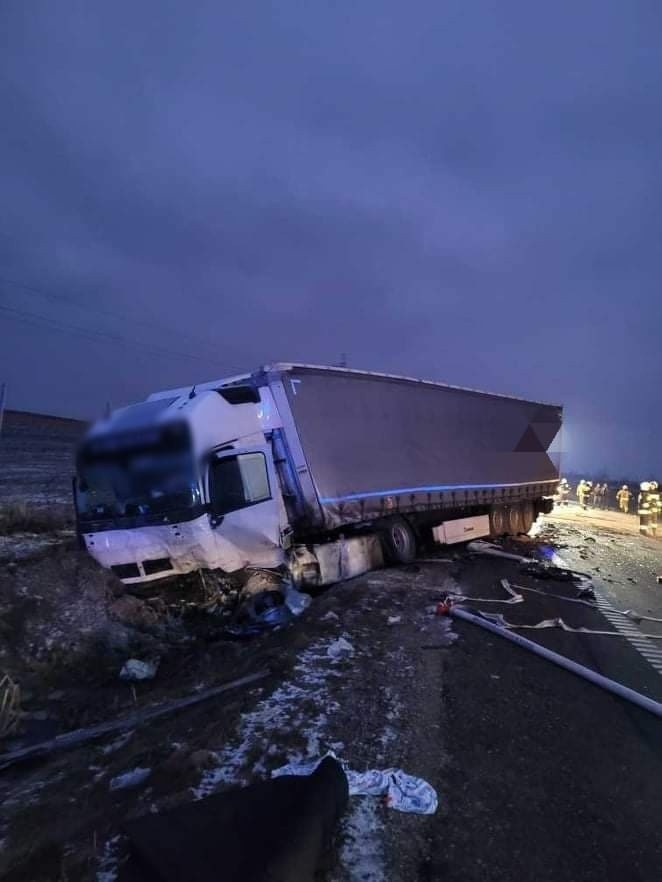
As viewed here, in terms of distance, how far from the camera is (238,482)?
7484 millimetres

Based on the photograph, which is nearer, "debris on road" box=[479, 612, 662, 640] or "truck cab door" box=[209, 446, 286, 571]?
"debris on road" box=[479, 612, 662, 640]

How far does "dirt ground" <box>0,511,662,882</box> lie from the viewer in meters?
2.76

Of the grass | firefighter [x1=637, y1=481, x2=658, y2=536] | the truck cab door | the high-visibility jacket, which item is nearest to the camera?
the truck cab door

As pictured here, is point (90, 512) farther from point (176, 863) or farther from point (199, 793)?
point (176, 863)

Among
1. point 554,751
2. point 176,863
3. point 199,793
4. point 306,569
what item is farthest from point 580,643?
point 176,863

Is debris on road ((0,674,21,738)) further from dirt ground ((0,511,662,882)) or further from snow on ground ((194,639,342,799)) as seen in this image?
snow on ground ((194,639,342,799))

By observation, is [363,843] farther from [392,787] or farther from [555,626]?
[555,626]

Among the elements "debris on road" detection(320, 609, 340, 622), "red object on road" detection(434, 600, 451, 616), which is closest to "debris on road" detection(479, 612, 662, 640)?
"red object on road" detection(434, 600, 451, 616)

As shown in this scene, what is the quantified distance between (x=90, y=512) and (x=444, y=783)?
571 centimetres

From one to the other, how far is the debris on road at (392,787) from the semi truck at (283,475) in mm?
3876

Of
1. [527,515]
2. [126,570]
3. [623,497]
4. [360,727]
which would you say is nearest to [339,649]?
[360,727]

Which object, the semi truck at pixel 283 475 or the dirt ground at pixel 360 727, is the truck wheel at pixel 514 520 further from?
the dirt ground at pixel 360 727

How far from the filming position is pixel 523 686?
15.8 feet

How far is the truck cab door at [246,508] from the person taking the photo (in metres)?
7.15
